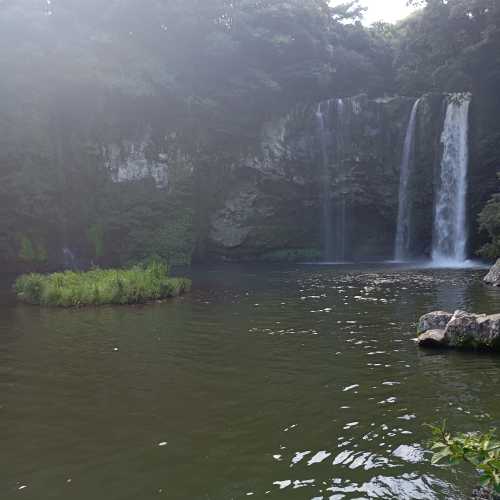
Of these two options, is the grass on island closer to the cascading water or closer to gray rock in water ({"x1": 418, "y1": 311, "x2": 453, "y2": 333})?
gray rock in water ({"x1": 418, "y1": 311, "x2": 453, "y2": 333})

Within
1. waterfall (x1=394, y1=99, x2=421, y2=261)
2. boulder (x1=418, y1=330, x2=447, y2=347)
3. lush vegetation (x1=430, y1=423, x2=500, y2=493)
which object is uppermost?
waterfall (x1=394, y1=99, x2=421, y2=261)

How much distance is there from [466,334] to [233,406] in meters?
4.81

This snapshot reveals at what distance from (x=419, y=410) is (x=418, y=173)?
29.3m

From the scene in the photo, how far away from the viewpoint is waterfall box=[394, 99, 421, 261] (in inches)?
1308

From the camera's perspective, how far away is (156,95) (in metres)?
33.5

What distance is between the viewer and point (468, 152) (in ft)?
103

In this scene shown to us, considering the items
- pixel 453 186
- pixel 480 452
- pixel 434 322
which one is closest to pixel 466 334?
pixel 434 322

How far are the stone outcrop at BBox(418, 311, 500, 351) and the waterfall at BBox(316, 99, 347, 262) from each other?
26124 millimetres

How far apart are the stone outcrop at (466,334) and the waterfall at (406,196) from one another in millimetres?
25393

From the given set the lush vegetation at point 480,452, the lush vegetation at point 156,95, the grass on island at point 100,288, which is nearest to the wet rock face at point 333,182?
the lush vegetation at point 156,95

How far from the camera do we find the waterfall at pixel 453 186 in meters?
31.3

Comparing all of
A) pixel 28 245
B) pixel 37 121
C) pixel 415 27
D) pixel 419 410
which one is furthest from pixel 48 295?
pixel 415 27

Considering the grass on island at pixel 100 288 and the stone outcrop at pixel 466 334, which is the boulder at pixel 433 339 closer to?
the stone outcrop at pixel 466 334

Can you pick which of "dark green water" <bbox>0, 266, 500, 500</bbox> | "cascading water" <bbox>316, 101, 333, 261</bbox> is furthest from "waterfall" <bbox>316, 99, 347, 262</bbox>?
"dark green water" <bbox>0, 266, 500, 500</bbox>
